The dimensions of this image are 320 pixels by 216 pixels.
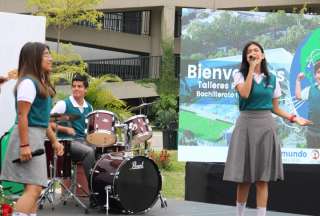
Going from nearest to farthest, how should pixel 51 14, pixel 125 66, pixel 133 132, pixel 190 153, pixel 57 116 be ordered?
pixel 57 116 → pixel 133 132 → pixel 190 153 → pixel 51 14 → pixel 125 66

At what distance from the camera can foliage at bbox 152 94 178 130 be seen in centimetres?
2283

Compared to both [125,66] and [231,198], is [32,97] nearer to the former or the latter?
[231,198]

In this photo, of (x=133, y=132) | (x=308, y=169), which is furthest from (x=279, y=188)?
(x=133, y=132)

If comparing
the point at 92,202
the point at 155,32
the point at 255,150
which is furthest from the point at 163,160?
the point at 155,32

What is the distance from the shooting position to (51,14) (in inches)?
875

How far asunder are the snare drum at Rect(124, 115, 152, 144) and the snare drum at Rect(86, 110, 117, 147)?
8.7 inches

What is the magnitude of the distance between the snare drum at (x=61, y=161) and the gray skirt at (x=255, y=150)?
2454 mm

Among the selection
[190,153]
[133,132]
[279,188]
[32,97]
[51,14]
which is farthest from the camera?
[51,14]

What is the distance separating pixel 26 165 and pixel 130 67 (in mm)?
27617

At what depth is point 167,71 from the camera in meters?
30.2

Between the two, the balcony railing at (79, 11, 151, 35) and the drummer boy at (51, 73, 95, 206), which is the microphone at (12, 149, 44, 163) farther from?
the balcony railing at (79, 11, 151, 35)

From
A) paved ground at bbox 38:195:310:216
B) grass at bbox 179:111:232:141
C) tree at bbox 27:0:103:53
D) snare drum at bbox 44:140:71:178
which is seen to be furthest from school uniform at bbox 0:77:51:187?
tree at bbox 27:0:103:53

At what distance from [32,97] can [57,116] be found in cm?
197

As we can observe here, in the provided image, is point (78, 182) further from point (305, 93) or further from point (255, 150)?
point (305, 93)
